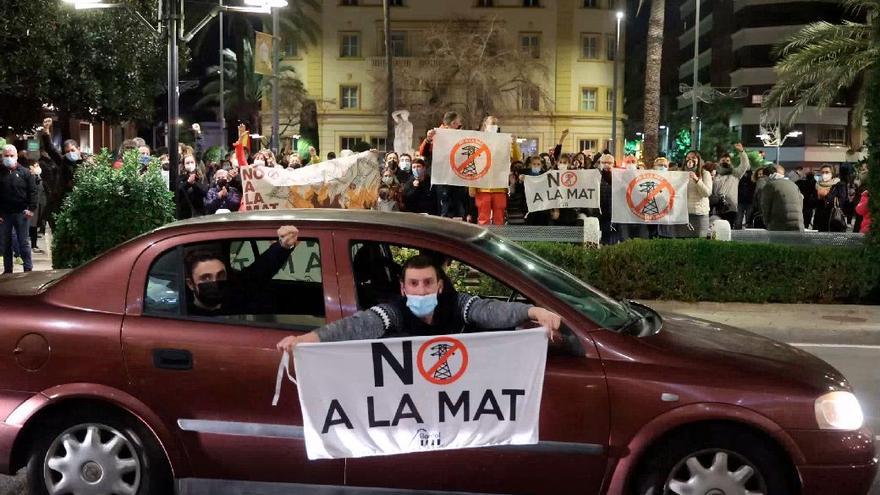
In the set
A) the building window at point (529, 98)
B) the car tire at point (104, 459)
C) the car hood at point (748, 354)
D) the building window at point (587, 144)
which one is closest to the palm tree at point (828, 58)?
the car hood at point (748, 354)

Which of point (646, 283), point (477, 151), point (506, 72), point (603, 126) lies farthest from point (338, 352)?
point (603, 126)

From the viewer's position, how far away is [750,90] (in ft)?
238

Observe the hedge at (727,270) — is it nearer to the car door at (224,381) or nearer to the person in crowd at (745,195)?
the person in crowd at (745,195)

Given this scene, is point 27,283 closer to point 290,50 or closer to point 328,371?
point 328,371

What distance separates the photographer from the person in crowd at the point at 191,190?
14.7 meters

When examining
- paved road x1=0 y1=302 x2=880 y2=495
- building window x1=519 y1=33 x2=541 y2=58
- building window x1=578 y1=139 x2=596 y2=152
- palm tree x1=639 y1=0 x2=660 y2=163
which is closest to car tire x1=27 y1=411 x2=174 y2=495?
paved road x1=0 y1=302 x2=880 y2=495

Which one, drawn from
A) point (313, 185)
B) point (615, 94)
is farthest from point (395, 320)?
point (615, 94)

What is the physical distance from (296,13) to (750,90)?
120 ft

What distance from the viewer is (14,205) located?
13398 mm

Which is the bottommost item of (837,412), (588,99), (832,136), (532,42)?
(837,412)

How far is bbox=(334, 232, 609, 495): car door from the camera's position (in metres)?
4.30

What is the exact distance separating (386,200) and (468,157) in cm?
172

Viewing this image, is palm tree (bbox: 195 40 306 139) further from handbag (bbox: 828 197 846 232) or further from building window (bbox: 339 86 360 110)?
handbag (bbox: 828 197 846 232)

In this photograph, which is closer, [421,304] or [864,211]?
[421,304]
